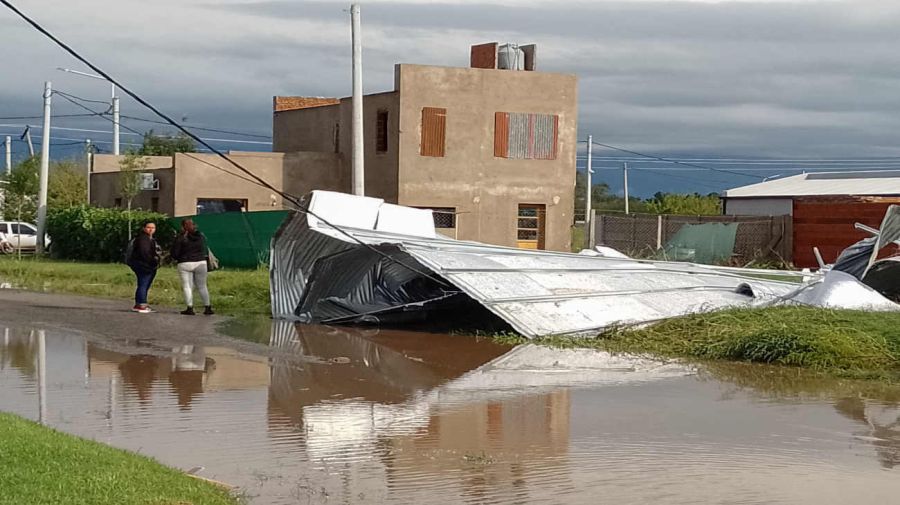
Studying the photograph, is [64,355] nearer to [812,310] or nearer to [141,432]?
[141,432]

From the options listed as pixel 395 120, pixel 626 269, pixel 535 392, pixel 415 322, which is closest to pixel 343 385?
pixel 535 392

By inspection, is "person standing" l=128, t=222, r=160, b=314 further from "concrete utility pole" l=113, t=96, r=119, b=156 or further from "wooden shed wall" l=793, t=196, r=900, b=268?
"concrete utility pole" l=113, t=96, r=119, b=156

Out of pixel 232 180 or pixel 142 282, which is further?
pixel 232 180

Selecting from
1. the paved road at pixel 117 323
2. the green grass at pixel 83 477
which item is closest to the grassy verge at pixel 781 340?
→ the paved road at pixel 117 323

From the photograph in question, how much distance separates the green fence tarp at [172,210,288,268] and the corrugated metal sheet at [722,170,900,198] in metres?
25.4

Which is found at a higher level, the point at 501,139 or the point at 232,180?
the point at 501,139

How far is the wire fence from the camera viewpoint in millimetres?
33031

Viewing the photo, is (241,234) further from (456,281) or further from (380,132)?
(456,281)

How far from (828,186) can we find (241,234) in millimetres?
30317

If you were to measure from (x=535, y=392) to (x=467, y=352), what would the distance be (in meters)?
3.49

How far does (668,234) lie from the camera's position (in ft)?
110

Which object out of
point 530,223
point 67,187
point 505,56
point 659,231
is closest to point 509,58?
point 505,56

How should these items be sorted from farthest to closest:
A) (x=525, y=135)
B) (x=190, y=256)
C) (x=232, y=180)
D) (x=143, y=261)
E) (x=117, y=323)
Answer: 1. (x=232, y=180)
2. (x=525, y=135)
3. (x=143, y=261)
4. (x=190, y=256)
5. (x=117, y=323)

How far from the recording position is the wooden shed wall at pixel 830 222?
30.5 meters
